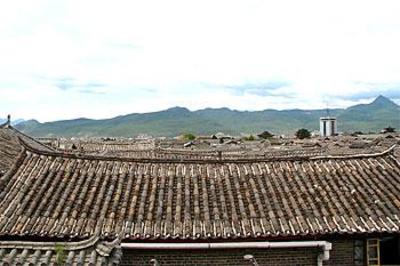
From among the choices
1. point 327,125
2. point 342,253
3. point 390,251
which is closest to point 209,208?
point 342,253

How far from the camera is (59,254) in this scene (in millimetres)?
9680

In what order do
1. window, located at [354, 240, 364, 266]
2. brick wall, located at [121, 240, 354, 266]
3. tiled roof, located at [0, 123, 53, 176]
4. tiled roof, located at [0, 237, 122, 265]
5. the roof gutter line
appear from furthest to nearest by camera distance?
tiled roof, located at [0, 123, 53, 176]
window, located at [354, 240, 364, 266]
brick wall, located at [121, 240, 354, 266]
the roof gutter line
tiled roof, located at [0, 237, 122, 265]

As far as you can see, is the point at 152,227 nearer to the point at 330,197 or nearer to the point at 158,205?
the point at 158,205

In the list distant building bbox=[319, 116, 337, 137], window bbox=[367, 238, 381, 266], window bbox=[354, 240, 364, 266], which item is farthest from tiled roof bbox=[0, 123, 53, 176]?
distant building bbox=[319, 116, 337, 137]

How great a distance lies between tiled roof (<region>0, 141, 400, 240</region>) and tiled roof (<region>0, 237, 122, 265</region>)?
309cm

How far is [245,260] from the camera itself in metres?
13.7

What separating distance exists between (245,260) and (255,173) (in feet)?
10.8

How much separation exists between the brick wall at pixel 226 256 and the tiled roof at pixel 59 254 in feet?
11.0

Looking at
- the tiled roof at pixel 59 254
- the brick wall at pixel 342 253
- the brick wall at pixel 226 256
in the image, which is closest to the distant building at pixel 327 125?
the brick wall at pixel 342 253

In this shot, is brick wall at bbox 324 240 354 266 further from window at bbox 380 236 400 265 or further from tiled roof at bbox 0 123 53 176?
tiled roof at bbox 0 123 53 176

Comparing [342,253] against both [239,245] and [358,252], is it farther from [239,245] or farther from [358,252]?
[239,245]

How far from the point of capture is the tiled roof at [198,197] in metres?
13.5

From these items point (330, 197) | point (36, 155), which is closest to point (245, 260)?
point (330, 197)

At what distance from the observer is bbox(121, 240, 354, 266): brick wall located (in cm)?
1346
